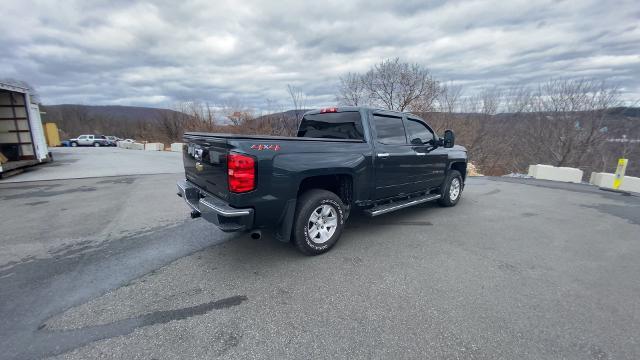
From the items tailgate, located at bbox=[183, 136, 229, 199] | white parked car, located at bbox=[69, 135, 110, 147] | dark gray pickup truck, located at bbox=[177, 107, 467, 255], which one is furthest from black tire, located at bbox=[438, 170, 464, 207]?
white parked car, located at bbox=[69, 135, 110, 147]

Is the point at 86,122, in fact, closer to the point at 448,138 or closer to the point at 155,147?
the point at 155,147

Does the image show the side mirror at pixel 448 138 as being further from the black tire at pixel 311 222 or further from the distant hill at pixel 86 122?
the distant hill at pixel 86 122

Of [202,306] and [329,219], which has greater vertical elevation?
[329,219]

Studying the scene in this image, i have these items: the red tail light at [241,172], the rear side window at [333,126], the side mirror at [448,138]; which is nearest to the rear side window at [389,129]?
the rear side window at [333,126]

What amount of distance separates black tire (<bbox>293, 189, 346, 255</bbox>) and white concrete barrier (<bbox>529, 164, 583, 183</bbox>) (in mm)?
10989

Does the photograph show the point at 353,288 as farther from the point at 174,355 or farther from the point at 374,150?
the point at 374,150

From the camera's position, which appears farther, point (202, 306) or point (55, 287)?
point (55, 287)

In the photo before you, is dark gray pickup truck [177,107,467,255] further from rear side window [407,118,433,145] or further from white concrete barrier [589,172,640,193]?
white concrete barrier [589,172,640,193]

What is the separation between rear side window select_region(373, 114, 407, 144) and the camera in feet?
14.3

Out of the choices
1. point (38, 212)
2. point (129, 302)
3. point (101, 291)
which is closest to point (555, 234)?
point (129, 302)

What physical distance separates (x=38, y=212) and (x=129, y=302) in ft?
16.1

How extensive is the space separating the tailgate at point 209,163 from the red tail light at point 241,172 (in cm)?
10

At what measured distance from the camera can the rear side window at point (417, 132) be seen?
494 cm

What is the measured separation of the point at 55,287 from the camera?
2.95 m
